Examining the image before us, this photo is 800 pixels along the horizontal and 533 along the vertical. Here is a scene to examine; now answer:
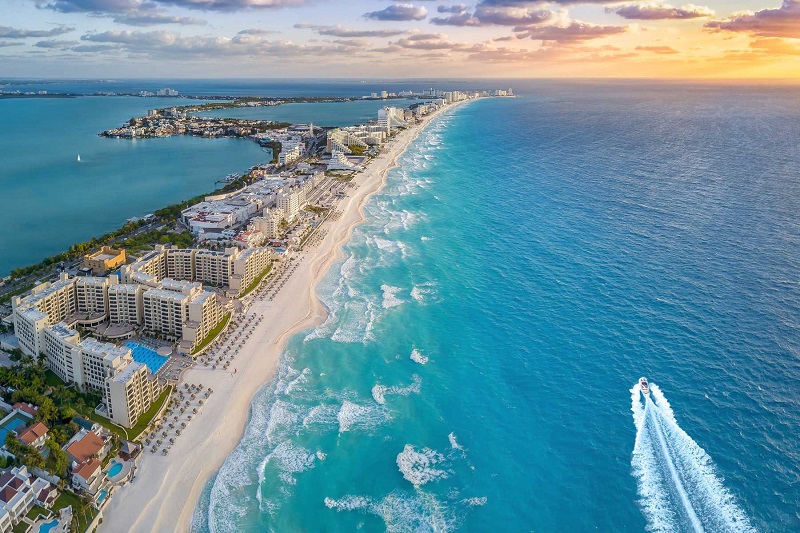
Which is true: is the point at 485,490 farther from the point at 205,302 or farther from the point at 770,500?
the point at 205,302

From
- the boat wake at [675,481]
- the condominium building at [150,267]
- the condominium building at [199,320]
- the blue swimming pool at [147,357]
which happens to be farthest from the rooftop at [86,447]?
the boat wake at [675,481]

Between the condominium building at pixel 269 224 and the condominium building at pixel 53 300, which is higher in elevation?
the condominium building at pixel 269 224

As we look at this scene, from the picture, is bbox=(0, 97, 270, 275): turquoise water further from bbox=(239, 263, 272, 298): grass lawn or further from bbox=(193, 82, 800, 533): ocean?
bbox=(193, 82, 800, 533): ocean

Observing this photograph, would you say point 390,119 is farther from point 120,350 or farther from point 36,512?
point 36,512

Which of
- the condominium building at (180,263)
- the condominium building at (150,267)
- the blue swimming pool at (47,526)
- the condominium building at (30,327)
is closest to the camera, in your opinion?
the blue swimming pool at (47,526)

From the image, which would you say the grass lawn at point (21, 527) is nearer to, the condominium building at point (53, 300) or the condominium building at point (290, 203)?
the condominium building at point (53, 300)

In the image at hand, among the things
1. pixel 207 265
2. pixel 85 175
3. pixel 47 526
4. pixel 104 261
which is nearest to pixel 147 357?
pixel 207 265
